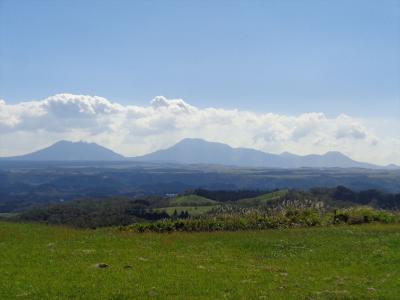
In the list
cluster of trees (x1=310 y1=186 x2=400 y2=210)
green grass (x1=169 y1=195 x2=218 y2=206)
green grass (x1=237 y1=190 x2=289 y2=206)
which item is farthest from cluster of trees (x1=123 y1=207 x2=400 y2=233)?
green grass (x1=169 y1=195 x2=218 y2=206)

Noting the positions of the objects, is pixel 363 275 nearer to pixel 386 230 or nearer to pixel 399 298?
pixel 399 298


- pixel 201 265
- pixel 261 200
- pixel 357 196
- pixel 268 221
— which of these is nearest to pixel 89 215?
pixel 261 200

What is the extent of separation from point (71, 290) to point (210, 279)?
521 cm

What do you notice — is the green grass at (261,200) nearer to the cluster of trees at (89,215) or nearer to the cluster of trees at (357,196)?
the cluster of trees at (357,196)

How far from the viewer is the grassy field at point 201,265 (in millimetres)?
16938

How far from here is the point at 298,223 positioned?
38.1 meters

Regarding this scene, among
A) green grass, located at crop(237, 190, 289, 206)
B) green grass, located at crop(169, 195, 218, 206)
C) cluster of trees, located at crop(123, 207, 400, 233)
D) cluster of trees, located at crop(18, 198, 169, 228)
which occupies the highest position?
cluster of trees, located at crop(123, 207, 400, 233)

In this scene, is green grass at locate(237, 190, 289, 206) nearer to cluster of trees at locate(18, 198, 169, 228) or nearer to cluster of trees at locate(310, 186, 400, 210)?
cluster of trees at locate(310, 186, 400, 210)

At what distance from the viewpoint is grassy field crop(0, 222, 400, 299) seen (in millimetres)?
16938

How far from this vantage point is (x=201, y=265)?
71.5 ft

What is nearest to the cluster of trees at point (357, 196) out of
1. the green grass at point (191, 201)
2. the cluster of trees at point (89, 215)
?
the green grass at point (191, 201)

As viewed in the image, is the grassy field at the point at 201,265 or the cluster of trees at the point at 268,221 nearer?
the grassy field at the point at 201,265

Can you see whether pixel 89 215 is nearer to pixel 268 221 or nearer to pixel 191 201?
pixel 191 201

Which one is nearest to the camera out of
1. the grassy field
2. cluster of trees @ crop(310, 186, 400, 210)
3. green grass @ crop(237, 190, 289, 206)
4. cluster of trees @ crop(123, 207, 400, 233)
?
the grassy field
